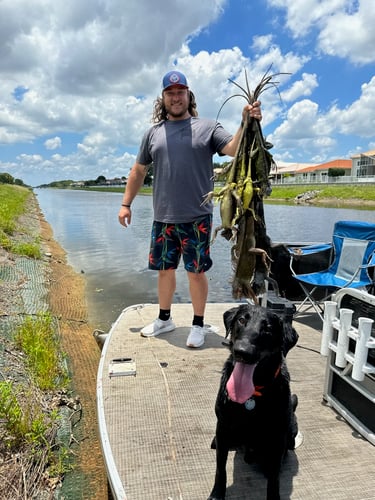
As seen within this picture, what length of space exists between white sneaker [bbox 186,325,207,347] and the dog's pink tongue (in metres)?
1.93

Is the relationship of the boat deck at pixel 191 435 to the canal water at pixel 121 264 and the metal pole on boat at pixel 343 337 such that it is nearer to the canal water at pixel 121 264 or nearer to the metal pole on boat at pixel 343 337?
the metal pole on boat at pixel 343 337

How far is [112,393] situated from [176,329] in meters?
1.47

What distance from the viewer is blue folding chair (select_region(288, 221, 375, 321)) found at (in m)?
4.62

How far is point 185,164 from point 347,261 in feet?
9.01

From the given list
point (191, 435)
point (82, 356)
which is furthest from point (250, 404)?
point (82, 356)

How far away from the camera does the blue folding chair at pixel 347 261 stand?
462 cm

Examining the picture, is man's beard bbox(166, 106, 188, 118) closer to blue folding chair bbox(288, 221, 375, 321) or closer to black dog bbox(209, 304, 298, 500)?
black dog bbox(209, 304, 298, 500)

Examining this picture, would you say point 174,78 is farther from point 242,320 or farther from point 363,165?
point 363,165

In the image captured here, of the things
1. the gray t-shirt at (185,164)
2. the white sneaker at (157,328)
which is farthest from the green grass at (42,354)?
the gray t-shirt at (185,164)

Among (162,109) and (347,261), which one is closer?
(162,109)

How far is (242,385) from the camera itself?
1.94 meters

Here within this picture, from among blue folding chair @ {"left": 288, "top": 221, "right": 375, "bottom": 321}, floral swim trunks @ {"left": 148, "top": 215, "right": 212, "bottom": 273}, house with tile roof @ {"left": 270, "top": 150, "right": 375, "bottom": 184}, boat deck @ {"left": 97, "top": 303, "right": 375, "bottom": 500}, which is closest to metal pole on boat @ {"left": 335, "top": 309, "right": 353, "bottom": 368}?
boat deck @ {"left": 97, "top": 303, "right": 375, "bottom": 500}

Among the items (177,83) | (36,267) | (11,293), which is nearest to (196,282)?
(177,83)

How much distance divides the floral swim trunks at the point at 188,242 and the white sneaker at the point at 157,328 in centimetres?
78
